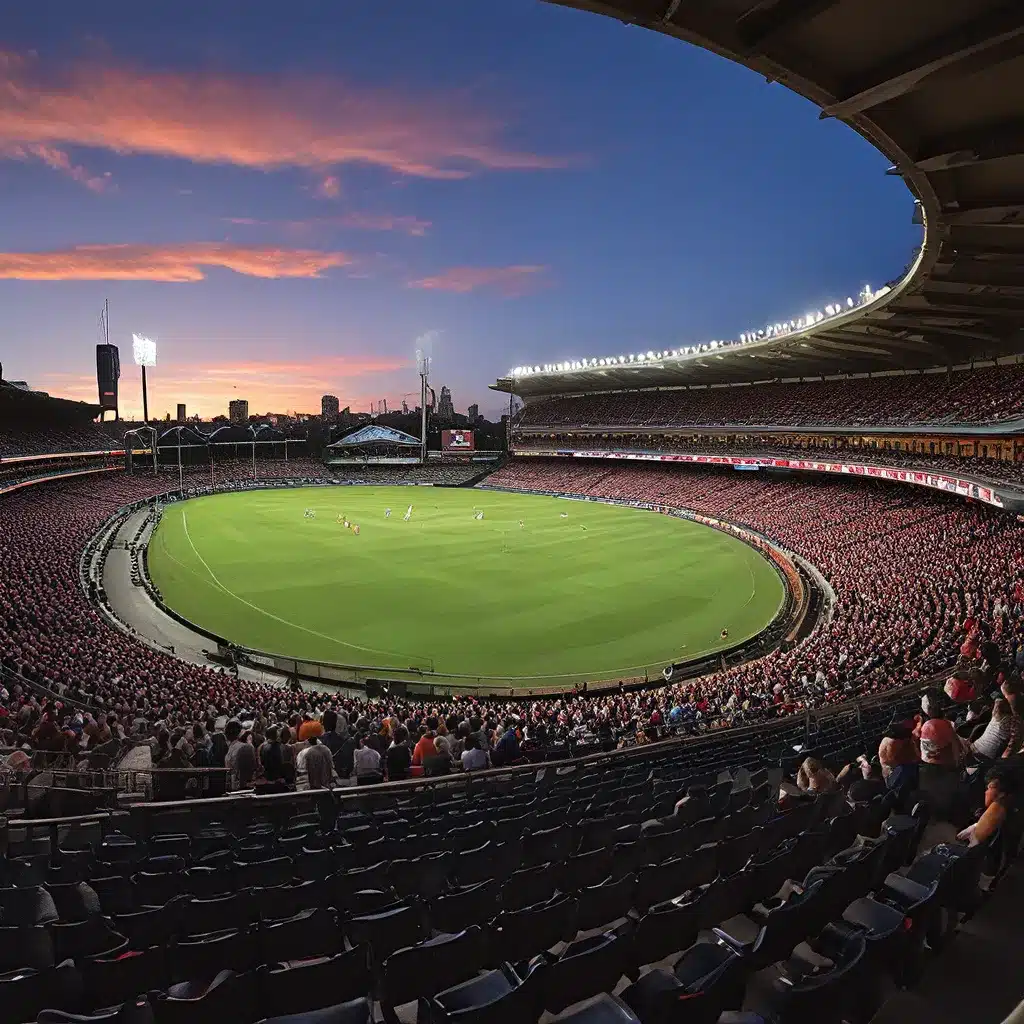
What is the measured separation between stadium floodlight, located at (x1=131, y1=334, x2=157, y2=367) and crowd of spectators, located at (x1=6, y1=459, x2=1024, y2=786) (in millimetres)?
33581

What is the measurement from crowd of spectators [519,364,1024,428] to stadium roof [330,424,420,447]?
24.9m

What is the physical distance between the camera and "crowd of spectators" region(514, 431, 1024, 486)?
110 feet

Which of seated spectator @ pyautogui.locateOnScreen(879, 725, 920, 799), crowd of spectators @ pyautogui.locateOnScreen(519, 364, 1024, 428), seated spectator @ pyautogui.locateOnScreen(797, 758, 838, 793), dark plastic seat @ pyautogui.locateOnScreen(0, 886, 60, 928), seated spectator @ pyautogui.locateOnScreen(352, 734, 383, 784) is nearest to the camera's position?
dark plastic seat @ pyautogui.locateOnScreen(0, 886, 60, 928)

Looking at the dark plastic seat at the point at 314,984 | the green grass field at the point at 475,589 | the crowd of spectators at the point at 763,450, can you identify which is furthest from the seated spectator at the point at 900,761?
the crowd of spectators at the point at 763,450

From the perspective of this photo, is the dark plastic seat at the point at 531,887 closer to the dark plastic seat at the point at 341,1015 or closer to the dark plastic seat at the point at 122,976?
the dark plastic seat at the point at 341,1015

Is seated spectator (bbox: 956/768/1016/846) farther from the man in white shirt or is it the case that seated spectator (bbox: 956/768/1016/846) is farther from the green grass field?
the green grass field

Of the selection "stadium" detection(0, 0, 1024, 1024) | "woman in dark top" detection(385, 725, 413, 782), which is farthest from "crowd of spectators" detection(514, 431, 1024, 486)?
"woman in dark top" detection(385, 725, 413, 782)

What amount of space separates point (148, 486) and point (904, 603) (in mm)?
75714

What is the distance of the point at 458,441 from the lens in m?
109

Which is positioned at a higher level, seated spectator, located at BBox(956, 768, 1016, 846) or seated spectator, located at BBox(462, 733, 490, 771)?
seated spectator, located at BBox(956, 768, 1016, 846)

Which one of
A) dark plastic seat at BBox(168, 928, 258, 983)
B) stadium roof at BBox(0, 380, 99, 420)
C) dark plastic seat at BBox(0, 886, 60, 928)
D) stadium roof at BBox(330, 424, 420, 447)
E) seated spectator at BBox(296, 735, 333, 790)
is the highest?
stadium roof at BBox(0, 380, 99, 420)

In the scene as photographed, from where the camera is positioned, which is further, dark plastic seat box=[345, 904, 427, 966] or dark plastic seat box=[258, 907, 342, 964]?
dark plastic seat box=[345, 904, 427, 966]

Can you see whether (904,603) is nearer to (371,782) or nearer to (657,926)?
(371,782)

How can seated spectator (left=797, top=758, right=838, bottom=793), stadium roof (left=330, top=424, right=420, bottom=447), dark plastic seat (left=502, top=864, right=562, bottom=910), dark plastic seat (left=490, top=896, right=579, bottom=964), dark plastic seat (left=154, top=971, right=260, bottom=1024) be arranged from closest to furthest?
dark plastic seat (left=154, top=971, right=260, bottom=1024), dark plastic seat (left=490, top=896, right=579, bottom=964), dark plastic seat (left=502, top=864, right=562, bottom=910), seated spectator (left=797, top=758, right=838, bottom=793), stadium roof (left=330, top=424, right=420, bottom=447)
